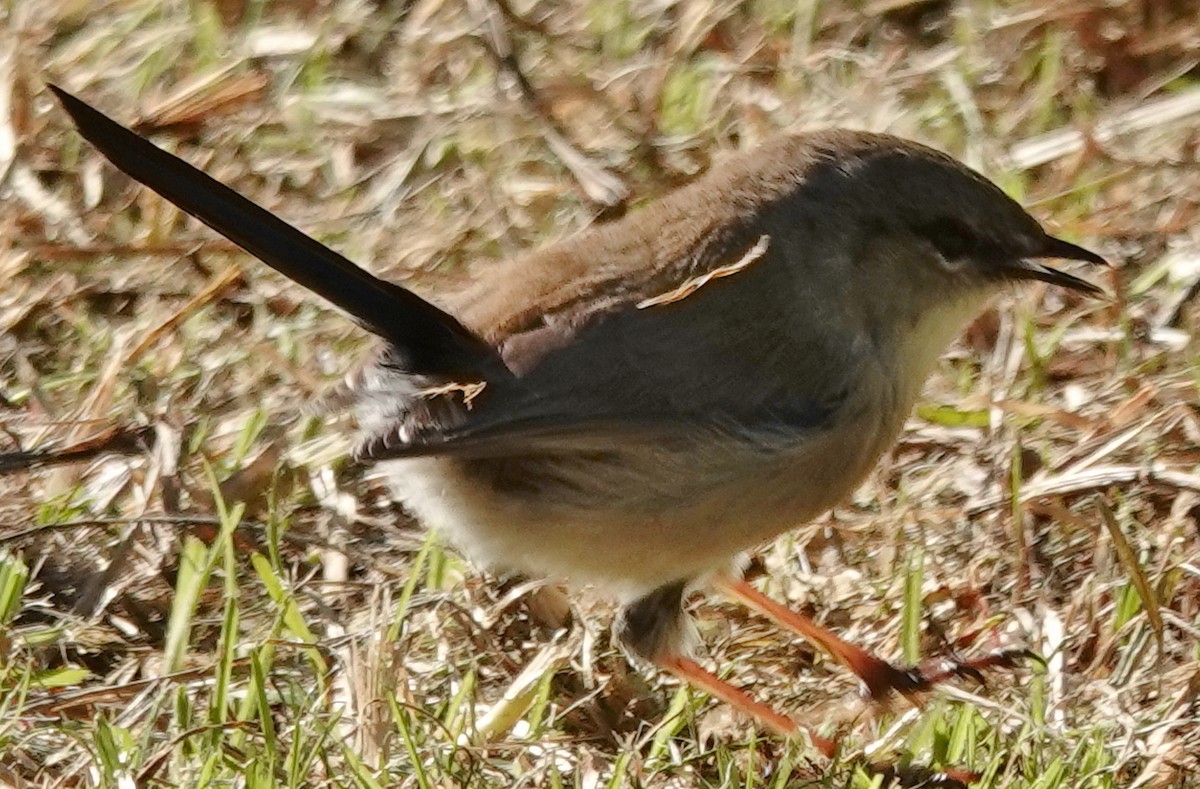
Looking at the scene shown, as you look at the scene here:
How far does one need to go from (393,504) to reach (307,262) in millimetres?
1222

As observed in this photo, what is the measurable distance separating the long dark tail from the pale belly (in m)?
0.22

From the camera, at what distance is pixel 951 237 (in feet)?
13.6

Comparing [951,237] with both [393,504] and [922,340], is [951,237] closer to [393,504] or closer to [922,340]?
[922,340]

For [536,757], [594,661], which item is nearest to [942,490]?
[594,661]

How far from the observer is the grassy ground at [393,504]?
387 cm

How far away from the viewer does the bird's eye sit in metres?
4.13

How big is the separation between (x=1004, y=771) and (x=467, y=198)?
269 cm

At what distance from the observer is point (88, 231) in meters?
5.68

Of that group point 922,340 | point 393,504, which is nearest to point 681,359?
point 922,340

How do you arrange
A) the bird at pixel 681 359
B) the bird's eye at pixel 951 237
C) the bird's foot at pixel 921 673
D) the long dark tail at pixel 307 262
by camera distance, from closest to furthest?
1. the long dark tail at pixel 307 262
2. the bird at pixel 681 359
3. the bird's foot at pixel 921 673
4. the bird's eye at pixel 951 237

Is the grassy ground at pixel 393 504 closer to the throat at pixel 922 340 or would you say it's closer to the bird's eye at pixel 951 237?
the throat at pixel 922 340

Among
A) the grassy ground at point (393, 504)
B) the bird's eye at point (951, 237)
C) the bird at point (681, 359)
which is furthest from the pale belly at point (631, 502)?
the bird's eye at point (951, 237)

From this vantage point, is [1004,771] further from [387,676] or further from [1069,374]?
[1069,374]

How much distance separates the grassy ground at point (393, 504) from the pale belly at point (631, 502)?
0.31 m
